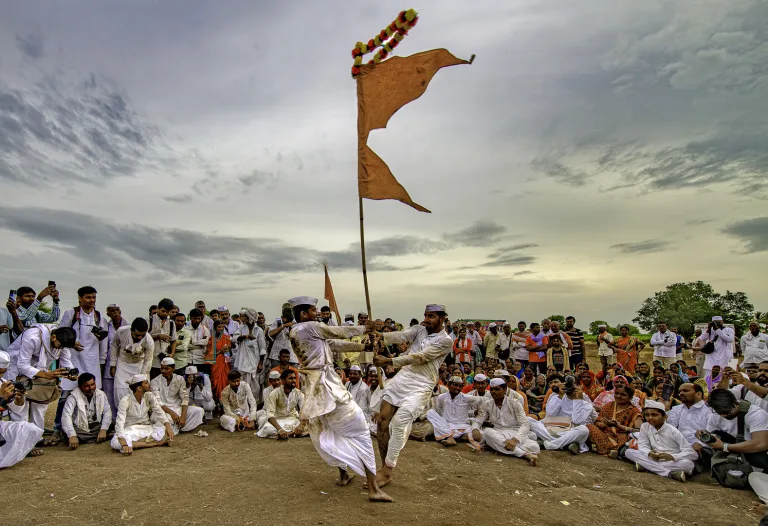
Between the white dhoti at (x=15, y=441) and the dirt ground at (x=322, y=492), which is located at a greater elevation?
the white dhoti at (x=15, y=441)

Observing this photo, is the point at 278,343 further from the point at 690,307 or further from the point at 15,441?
the point at 690,307

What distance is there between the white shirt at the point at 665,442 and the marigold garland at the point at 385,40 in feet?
21.2

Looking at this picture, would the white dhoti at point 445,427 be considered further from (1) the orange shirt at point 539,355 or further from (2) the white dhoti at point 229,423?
(1) the orange shirt at point 539,355

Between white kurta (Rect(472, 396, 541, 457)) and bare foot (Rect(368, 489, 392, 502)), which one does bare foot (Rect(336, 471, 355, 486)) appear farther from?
white kurta (Rect(472, 396, 541, 457))

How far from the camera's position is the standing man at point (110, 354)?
8.98 meters

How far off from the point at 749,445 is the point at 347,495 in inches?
194

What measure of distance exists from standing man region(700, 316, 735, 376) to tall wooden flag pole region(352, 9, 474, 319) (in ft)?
35.9

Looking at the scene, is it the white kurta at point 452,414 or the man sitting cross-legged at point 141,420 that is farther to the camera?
the white kurta at point 452,414

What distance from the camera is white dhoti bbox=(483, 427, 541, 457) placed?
809 centimetres

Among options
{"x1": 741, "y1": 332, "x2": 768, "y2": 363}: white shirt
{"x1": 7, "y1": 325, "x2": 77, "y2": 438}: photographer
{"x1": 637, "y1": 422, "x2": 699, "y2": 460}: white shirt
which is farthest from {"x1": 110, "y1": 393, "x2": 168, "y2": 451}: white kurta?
{"x1": 741, "y1": 332, "x2": 768, "y2": 363}: white shirt

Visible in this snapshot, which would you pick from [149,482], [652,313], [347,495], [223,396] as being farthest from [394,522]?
[652,313]

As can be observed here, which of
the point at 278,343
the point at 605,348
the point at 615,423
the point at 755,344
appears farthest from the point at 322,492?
the point at 755,344

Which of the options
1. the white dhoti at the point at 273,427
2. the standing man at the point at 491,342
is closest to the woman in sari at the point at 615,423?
the white dhoti at the point at 273,427

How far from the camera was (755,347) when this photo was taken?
12.5 metres
